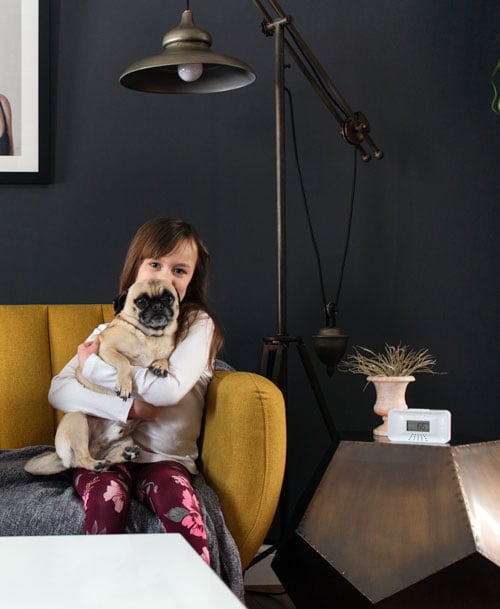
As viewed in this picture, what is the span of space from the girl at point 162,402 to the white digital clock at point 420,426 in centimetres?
49

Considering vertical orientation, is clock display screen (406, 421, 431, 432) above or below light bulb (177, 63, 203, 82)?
below

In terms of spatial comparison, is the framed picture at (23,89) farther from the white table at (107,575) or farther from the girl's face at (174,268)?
the white table at (107,575)

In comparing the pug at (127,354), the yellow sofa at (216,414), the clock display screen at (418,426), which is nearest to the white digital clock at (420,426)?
the clock display screen at (418,426)

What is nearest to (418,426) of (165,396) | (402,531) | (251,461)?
(402,531)

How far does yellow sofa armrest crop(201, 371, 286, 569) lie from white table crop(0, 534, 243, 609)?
28.7 inches

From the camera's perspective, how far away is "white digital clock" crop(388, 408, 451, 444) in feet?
6.48

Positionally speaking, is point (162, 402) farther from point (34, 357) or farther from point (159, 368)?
point (34, 357)

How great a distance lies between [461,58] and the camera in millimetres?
2902

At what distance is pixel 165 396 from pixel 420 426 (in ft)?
2.09

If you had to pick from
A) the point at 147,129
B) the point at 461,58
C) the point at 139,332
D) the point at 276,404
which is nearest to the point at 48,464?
the point at 139,332

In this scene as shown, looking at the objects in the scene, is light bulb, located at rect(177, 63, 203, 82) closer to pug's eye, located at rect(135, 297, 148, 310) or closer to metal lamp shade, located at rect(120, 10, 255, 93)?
metal lamp shade, located at rect(120, 10, 255, 93)

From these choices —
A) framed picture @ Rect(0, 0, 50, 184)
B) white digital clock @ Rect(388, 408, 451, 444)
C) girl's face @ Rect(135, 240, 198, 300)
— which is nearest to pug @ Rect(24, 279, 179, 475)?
girl's face @ Rect(135, 240, 198, 300)

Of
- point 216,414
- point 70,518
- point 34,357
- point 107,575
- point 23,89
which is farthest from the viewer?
point 23,89

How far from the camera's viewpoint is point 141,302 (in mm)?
1914
